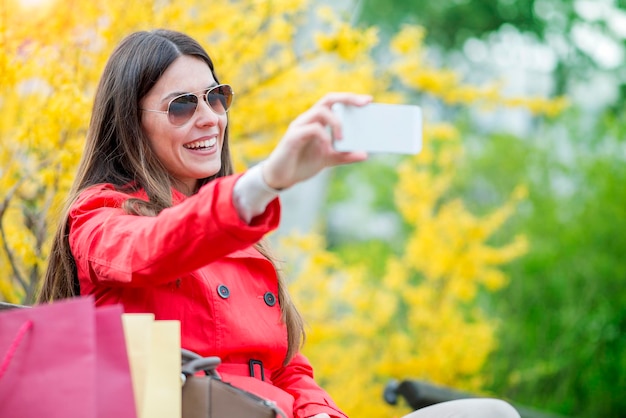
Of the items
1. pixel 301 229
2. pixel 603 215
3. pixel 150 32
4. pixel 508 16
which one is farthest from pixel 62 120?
pixel 508 16

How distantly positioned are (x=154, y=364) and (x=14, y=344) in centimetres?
26

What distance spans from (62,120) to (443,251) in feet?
10.7

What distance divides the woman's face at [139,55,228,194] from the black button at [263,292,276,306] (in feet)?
1.12

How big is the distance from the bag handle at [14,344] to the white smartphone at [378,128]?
0.60 meters

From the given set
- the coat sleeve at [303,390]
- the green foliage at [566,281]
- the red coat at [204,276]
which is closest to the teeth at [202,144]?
the red coat at [204,276]

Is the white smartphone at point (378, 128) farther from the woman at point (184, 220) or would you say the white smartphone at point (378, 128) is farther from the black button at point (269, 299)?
the black button at point (269, 299)

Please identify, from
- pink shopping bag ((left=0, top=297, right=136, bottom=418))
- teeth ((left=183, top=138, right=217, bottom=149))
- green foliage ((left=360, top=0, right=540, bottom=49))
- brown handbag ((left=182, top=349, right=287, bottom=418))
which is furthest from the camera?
A: green foliage ((left=360, top=0, right=540, bottom=49))

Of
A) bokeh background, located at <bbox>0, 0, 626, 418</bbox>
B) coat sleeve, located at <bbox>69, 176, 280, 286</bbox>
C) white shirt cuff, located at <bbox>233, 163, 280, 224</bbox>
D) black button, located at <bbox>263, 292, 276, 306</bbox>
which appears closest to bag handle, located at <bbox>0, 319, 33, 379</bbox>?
coat sleeve, located at <bbox>69, 176, 280, 286</bbox>

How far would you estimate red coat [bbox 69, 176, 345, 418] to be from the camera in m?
1.55

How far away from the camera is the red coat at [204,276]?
155 centimetres

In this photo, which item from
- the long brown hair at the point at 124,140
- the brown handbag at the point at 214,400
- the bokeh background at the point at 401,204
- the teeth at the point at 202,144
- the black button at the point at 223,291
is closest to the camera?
the brown handbag at the point at 214,400

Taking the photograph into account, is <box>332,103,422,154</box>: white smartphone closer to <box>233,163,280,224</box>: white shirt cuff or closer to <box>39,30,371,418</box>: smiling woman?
<box>39,30,371,418</box>: smiling woman

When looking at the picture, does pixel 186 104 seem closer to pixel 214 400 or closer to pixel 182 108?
pixel 182 108

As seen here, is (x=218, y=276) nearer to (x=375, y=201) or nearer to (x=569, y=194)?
(x=569, y=194)
